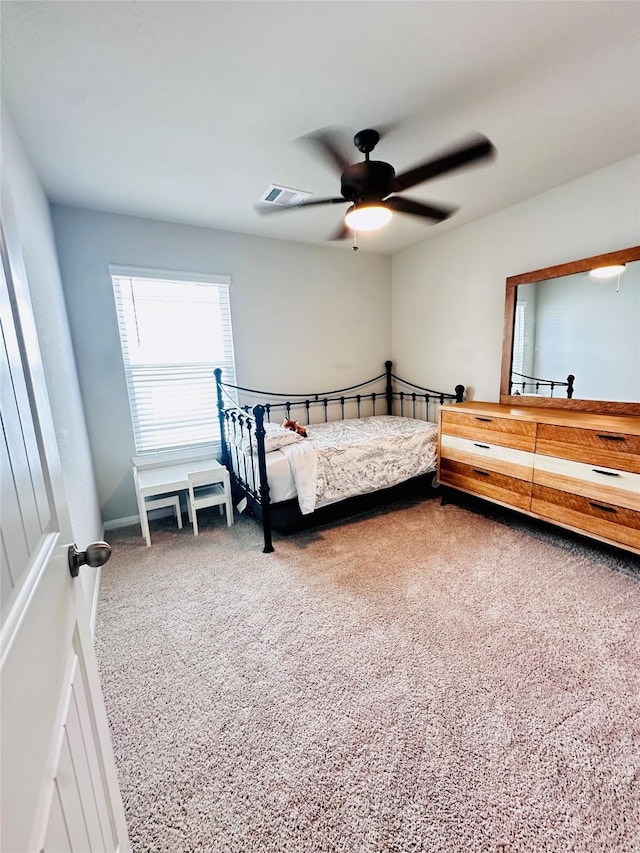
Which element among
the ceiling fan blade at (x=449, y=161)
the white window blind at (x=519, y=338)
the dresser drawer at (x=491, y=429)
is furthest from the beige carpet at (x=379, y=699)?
the ceiling fan blade at (x=449, y=161)

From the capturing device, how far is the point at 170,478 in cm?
279

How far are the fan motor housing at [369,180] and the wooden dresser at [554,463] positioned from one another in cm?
169

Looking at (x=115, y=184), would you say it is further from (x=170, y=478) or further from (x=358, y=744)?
(x=358, y=744)

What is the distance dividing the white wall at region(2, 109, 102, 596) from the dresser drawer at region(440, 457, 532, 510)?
265cm

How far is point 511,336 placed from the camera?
3.02 m

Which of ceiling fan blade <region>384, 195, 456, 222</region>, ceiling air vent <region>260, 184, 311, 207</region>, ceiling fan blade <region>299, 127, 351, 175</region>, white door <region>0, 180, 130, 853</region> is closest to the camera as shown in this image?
white door <region>0, 180, 130, 853</region>

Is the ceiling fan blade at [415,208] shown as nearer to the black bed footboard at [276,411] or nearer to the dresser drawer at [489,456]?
the black bed footboard at [276,411]

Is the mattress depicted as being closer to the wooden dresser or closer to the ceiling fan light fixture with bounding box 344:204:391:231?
the wooden dresser

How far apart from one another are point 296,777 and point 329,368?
130 inches

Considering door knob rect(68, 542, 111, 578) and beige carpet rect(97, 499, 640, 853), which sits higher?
door knob rect(68, 542, 111, 578)

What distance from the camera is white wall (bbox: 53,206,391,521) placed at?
8.93 feet

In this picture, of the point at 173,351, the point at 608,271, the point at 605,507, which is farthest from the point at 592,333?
the point at 173,351

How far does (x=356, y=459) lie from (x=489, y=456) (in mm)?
1012

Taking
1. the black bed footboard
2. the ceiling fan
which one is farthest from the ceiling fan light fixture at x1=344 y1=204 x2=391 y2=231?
the black bed footboard
